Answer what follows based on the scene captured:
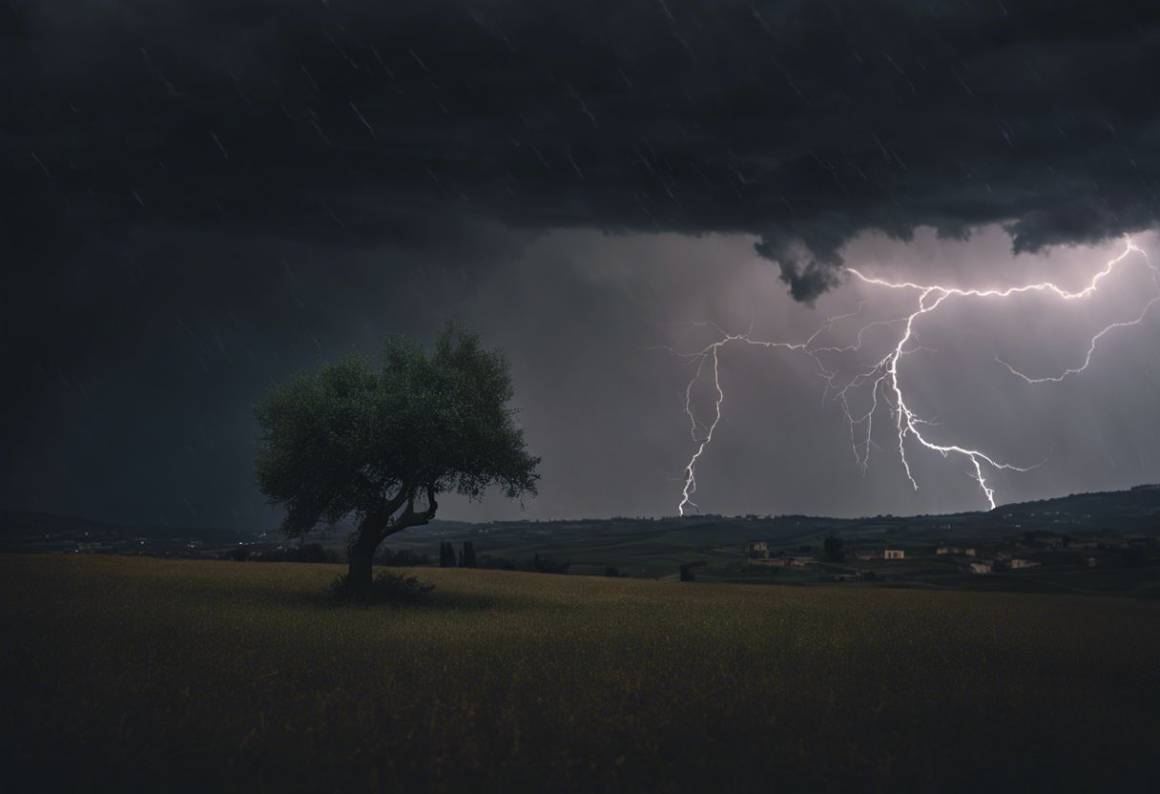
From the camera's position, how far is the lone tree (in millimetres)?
35781

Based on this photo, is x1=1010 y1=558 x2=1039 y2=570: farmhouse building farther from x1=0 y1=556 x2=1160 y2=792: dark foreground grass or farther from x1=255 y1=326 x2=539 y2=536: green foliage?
x1=255 y1=326 x2=539 y2=536: green foliage

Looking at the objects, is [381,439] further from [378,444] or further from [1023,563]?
[1023,563]

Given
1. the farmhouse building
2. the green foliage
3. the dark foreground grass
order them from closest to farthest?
the dark foreground grass < the green foliage < the farmhouse building

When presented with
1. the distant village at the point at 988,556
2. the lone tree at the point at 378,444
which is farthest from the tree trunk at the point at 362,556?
the distant village at the point at 988,556

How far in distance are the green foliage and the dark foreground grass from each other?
5.69m

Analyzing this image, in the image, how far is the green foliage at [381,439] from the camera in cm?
3575

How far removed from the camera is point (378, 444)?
35.4m

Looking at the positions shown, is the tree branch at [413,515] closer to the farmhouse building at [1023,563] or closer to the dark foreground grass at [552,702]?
the dark foreground grass at [552,702]

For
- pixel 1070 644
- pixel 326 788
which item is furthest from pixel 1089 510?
pixel 326 788

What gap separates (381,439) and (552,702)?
20595 mm

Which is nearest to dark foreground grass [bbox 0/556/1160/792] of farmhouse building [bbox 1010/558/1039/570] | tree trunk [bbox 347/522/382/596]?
tree trunk [bbox 347/522/382/596]

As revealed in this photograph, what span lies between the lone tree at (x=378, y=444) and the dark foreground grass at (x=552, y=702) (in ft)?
17.9

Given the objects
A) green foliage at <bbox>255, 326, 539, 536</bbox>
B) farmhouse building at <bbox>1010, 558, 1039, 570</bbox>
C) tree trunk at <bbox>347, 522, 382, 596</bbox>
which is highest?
green foliage at <bbox>255, 326, 539, 536</bbox>

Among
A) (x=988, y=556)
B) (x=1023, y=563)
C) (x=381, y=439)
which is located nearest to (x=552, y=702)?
(x=381, y=439)
